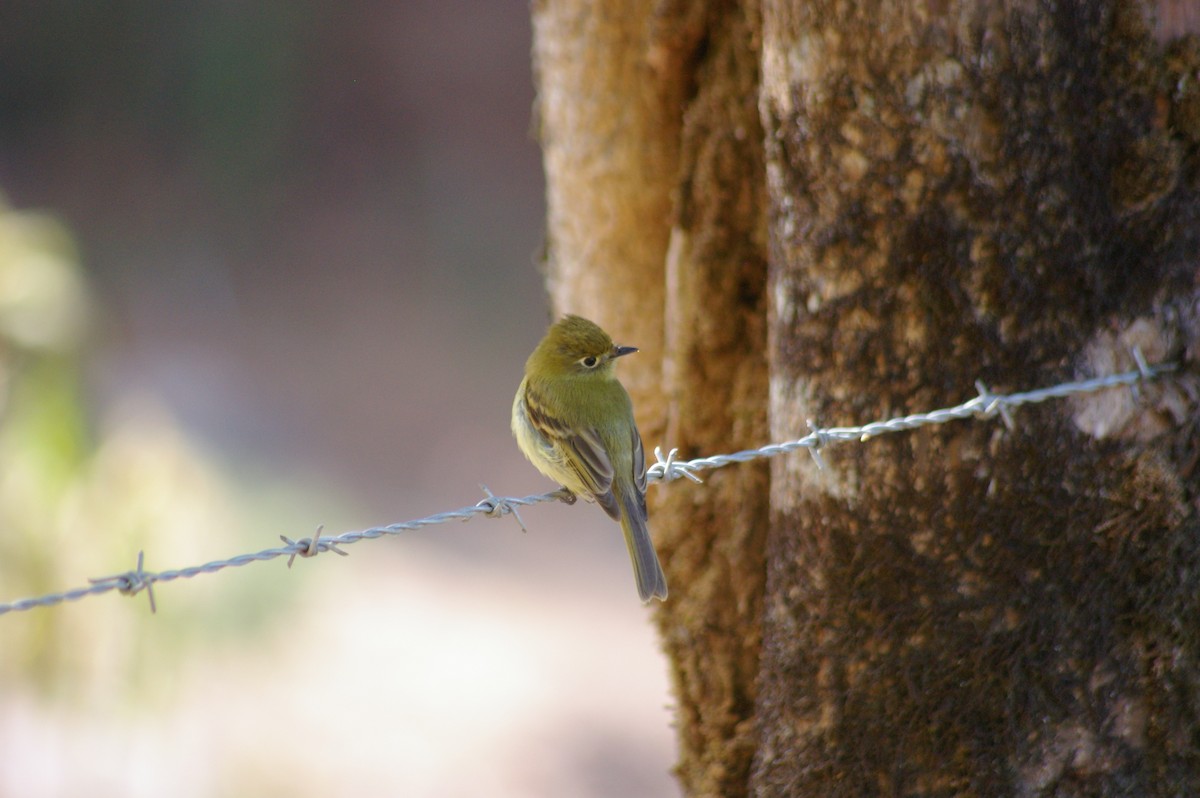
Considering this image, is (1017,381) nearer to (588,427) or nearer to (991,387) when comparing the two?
(991,387)

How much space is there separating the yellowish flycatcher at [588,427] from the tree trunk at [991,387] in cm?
88

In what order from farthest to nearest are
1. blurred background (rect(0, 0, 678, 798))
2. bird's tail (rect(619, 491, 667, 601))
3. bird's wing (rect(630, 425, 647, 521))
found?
blurred background (rect(0, 0, 678, 798))
bird's wing (rect(630, 425, 647, 521))
bird's tail (rect(619, 491, 667, 601))

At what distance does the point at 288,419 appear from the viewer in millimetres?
17375

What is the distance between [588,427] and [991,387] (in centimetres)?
162

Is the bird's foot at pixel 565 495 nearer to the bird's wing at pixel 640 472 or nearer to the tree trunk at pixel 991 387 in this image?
the bird's wing at pixel 640 472

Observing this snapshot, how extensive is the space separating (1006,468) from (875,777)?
853mm

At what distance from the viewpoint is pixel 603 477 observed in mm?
4371

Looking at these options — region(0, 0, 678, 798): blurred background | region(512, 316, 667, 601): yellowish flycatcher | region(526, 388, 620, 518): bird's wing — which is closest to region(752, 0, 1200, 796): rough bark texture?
region(512, 316, 667, 601): yellowish flycatcher

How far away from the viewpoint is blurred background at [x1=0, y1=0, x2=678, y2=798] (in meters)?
7.54

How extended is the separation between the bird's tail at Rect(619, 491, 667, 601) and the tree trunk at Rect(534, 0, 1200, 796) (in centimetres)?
55

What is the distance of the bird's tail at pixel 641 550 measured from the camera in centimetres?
401

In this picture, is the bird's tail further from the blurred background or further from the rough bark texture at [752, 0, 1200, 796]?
the blurred background

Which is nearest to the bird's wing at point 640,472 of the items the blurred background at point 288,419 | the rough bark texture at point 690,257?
A: the rough bark texture at point 690,257

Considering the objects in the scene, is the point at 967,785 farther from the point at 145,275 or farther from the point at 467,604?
the point at 145,275
